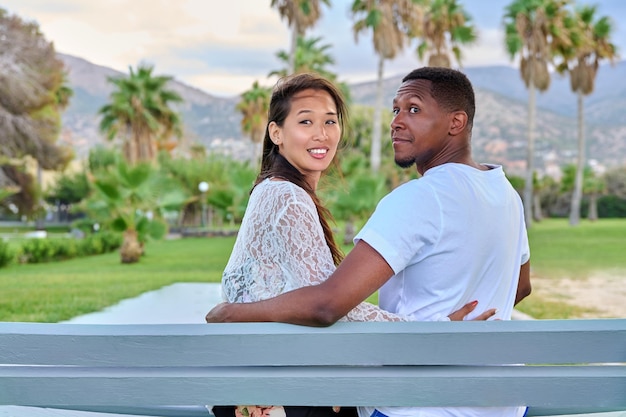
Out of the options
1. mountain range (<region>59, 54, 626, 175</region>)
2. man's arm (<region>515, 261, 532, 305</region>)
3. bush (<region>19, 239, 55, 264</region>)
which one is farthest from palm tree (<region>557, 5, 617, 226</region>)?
man's arm (<region>515, 261, 532, 305</region>)

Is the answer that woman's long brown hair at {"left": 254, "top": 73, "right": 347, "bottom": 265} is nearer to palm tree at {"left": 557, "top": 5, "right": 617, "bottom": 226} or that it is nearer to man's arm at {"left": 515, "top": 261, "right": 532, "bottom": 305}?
man's arm at {"left": 515, "top": 261, "right": 532, "bottom": 305}

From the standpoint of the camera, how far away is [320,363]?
4.41 ft

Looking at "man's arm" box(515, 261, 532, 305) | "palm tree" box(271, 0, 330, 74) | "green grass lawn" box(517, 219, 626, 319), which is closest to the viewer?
"man's arm" box(515, 261, 532, 305)

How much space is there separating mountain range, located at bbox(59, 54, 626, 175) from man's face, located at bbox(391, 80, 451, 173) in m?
62.7

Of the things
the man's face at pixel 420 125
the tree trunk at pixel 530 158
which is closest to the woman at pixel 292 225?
the man's face at pixel 420 125

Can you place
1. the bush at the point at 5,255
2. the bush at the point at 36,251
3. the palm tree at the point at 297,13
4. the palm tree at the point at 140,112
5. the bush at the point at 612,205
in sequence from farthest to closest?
the bush at the point at 612,205 → the palm tree at the point at 140,112 → the palm tree at the point at 297,13 → the bush at the point at 36,251 → the bush at the point at 5,255

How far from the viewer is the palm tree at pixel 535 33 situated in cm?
3209

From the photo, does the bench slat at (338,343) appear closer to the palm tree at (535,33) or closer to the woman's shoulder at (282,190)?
the woman's shoulder at (282,190)

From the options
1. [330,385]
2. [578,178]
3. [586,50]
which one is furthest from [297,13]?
[330,385]

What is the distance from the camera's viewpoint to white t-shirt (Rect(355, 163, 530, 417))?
1351 millimetres

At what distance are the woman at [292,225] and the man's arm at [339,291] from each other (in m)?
0.11

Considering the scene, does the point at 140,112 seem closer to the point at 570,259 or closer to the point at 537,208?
the point at 570,259

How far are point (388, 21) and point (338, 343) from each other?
26.2 meters

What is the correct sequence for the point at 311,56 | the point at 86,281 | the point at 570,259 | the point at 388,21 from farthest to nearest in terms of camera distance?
1. the point at 311,56
2. the point at 388,21
3. the point at 570,259
4. the point at 86,281
